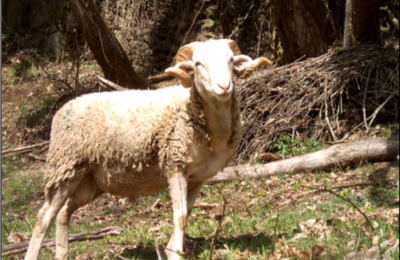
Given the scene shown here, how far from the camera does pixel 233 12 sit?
39.6 ft

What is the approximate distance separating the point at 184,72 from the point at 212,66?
0.44 meters

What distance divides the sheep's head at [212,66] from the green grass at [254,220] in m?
0.88

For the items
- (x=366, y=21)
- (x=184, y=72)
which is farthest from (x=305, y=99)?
(x=184, y=72)

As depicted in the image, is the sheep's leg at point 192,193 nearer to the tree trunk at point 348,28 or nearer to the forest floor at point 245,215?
the forest floor at point 245,215

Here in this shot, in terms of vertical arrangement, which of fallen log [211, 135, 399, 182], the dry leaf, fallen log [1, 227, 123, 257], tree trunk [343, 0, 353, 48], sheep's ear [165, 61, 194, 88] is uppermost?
tree trunk [343, 0, 353, 48]

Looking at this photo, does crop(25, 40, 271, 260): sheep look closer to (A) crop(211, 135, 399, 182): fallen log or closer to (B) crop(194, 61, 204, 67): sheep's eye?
(B) crop(194, 61, 204, 67): sheep's eye

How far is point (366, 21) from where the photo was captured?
7723 millimetres

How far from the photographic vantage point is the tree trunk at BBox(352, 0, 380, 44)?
7.50m

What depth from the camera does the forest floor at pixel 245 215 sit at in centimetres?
354

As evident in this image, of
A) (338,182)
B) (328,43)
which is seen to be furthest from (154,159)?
(328,43)

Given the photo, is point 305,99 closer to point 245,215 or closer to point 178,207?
point 245,215

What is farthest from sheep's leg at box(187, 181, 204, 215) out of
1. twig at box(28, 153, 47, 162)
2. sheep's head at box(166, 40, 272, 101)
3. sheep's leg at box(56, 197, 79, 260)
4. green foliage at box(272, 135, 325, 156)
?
twig at box(28, 153, 47, 162)

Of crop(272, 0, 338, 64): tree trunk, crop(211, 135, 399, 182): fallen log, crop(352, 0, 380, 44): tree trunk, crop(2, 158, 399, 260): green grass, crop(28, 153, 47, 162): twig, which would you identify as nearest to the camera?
crop(2, 158, 399, 260): green grass

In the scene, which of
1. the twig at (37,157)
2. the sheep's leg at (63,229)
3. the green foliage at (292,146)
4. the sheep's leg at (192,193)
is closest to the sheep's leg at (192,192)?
the sheep's leg at (192,193)
